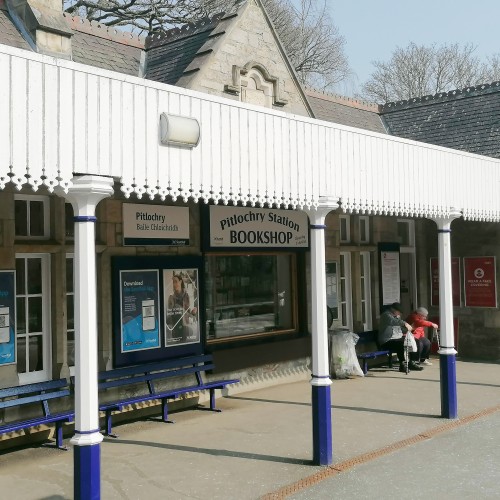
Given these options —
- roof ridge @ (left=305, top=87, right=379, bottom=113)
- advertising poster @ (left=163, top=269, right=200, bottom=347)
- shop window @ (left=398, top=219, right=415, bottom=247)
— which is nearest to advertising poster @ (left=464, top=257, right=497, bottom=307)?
shop window @ (left=398, top=219, right=415, bottom=247)

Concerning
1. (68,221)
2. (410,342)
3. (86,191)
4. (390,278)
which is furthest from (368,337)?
(86,191)

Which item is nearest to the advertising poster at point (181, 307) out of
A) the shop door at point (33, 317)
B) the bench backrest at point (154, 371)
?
the bench backrest at point (154, 371)

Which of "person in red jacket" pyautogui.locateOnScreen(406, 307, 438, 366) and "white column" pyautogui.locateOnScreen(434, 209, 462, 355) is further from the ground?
"white column" pyautogui.locateOnScreen(434, 209, 462, 355)

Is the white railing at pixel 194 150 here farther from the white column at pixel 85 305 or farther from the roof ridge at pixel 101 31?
the roof ridge at pixel 101 31

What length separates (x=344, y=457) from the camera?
689cm

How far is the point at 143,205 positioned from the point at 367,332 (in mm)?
5772

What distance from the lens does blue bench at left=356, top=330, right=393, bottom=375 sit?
1218 cm

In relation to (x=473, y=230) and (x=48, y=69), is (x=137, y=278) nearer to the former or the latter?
(x=48, y=69)

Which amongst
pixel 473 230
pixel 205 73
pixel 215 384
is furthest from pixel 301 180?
pixel 473 230

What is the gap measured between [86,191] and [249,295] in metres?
6.35

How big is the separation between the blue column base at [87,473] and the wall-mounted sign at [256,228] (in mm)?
5359

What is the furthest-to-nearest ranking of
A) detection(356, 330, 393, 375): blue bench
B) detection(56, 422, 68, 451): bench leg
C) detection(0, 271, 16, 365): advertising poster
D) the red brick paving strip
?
detection(356, 330, 393, 375): blue bench, detection(0, 271, 16, 365): advertising poster, detection(56, 422, 68, 451): bench leg, the red brick paving strip

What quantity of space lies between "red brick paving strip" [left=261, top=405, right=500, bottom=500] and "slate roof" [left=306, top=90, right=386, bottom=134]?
8417 mm

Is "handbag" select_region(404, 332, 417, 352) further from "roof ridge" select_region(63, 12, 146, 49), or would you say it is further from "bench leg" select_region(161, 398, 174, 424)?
"roof ridge" select_region(63, 12, 146, 49)
